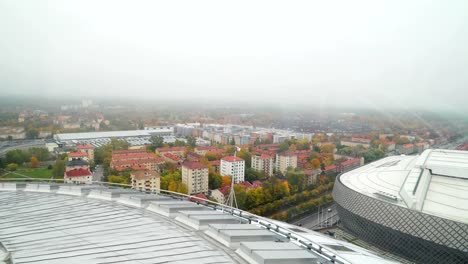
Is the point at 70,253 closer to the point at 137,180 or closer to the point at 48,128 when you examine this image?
the point at 137,180

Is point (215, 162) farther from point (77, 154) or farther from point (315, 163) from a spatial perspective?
point (77, 154)

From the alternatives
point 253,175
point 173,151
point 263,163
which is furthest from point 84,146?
point 263,163

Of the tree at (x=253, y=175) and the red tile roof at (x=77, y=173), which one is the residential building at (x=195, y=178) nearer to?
the tree at (x=253, y=175)

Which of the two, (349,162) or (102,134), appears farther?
(102,134)

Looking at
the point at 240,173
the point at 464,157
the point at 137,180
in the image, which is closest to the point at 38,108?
the point at 137,180

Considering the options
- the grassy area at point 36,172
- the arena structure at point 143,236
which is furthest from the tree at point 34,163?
the arena structure at point 143,236

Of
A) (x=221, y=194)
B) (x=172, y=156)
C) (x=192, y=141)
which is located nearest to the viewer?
(x=221, y=194)

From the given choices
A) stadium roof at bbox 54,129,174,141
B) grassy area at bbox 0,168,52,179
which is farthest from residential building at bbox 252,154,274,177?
grassy area at bbox 0,168,52,179
